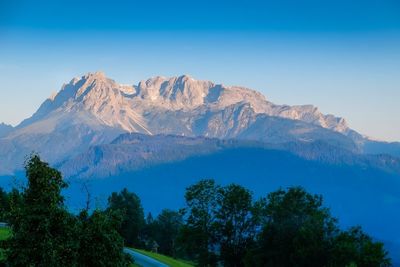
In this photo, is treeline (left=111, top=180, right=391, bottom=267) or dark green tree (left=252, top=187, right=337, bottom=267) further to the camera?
dark green tree (left=252, top=187, right=337, bottom=267)

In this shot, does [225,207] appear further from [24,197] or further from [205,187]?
[24,197]

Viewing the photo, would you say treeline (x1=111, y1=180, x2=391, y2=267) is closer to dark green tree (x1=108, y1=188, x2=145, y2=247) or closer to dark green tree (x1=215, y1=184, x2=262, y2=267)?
dark green tree (x1=215, y1=184, x2=262, y2=267)

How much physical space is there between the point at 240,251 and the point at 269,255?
35.1 feet

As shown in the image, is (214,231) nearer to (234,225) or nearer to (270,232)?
(234,225)

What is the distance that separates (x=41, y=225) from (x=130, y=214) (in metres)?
103

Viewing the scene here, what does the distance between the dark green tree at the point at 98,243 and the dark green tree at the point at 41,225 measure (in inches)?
42.7

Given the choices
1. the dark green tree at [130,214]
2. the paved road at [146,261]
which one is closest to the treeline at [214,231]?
the paved road at [146,261]

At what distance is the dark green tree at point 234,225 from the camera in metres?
91.3

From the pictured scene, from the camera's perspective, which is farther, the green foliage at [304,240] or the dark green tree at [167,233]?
the dark green tree at [167,233]

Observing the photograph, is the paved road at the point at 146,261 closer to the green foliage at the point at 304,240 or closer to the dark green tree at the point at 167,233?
the green foliage at the point at 304,240

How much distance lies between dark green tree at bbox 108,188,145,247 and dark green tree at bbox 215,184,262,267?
138ft

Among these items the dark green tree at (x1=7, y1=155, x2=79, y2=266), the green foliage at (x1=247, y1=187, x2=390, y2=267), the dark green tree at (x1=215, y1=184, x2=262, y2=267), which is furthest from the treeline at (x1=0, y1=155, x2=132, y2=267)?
the dark green tree at (x1=215, y1=184, x2=262, y2=267)

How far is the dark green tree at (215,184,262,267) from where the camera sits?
300ft

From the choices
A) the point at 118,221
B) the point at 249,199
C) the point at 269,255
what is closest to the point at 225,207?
the point at 249,199
